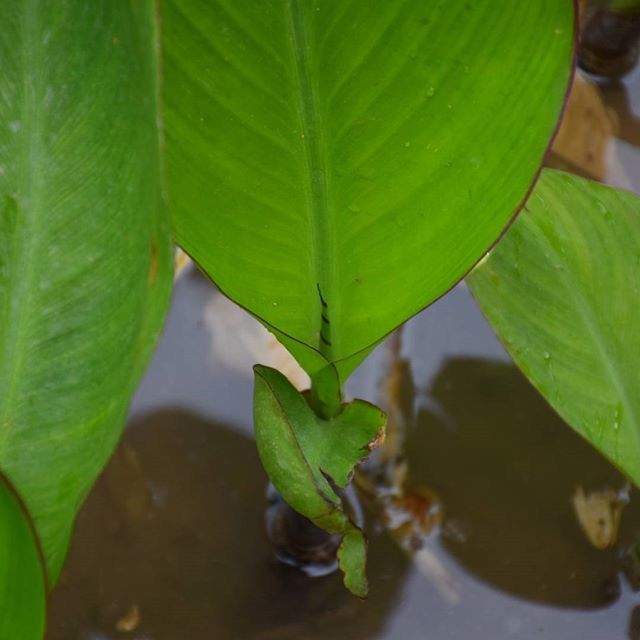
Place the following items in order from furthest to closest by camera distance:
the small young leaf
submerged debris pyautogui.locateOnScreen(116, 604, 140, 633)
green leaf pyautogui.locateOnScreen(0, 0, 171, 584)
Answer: submerged debris pyautogui.locateOnScreen(116, 604, 140, 633) → the small young leaf → green leaf pyautogui.locateOnScreen(0, 0, 171, 584)

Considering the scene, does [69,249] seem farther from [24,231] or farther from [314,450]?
[314,450]

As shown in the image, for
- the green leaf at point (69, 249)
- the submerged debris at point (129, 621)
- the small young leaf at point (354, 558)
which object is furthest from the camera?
the submerged debris at point (129, 621)

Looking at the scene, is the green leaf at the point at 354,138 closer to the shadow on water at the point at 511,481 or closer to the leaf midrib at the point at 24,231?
the leaf midrib at the point at 24,231

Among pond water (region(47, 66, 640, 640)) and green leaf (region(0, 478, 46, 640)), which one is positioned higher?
green leaf (region(0, 478, 46, 640))

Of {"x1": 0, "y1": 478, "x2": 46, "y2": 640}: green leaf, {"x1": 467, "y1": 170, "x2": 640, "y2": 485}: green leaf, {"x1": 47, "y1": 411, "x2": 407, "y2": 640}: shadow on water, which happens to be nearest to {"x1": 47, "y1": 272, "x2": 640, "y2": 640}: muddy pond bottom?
{"x1": 47, "y1": 411, "x2": 407, "y2": 640}: shadow on water

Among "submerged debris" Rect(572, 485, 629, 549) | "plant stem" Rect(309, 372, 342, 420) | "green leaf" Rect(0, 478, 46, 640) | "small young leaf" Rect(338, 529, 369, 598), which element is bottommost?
"submerged debris" Rect(572, 485, 629, 549)

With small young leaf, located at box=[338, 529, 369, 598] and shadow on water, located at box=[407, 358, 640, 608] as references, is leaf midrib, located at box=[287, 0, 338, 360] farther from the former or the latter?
shadow on water, located at box=[407, 358, 640, 608]

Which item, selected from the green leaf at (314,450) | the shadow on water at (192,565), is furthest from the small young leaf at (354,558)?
the shadow on water at (192,565)

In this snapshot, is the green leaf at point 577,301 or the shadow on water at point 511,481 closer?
the green leaf at point 577,301
